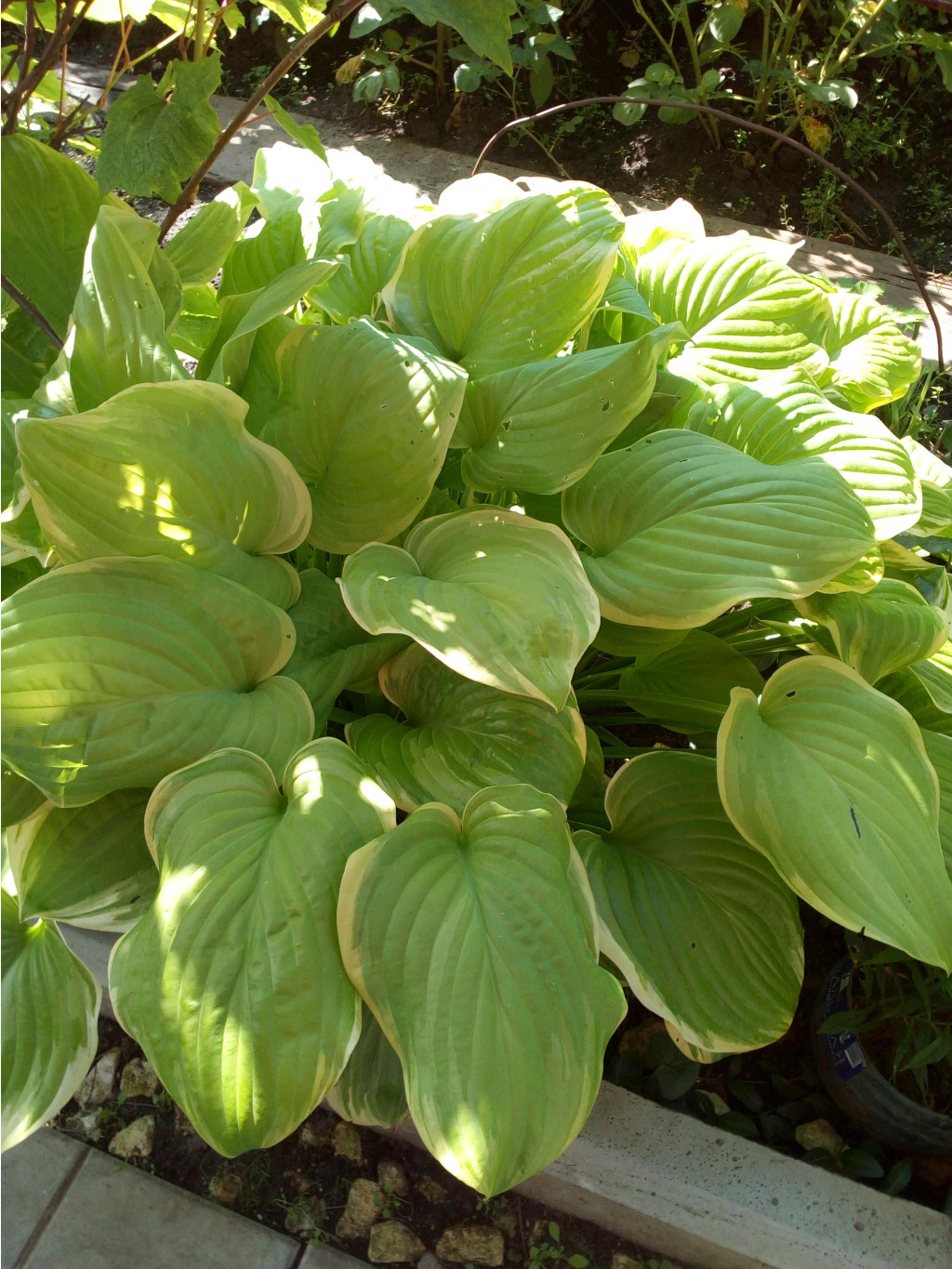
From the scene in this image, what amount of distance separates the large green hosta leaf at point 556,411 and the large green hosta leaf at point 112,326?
34cm

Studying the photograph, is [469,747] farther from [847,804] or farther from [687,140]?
[687,140]

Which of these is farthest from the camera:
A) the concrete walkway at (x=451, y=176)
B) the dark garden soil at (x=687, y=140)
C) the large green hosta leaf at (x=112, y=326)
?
the dark garden soil at (x=687, y=140)

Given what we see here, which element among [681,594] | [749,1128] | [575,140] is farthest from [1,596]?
[575,140]

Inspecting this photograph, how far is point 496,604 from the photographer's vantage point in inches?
34.3

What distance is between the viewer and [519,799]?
0.86 m

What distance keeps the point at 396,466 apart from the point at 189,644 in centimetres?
29

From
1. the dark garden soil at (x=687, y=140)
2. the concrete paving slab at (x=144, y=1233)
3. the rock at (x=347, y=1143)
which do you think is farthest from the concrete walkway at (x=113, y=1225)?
the dark garden soil at (x=687, y=140)

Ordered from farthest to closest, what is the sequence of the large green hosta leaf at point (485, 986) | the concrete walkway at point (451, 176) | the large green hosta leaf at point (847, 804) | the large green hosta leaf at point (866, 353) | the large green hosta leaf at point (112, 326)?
the concrete walkway at point (451, 176)
the large green hosta leaf at point (866, 353)
the large green hosta leaf at point (112, 326)
the large green hosta leaf at point (847, 804)
the large green hosta leaf at point (485, 986)

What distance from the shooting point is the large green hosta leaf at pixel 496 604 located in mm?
825

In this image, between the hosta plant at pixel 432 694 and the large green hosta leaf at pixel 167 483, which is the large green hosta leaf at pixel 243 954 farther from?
the large green hosta leaf at pixel 167 483

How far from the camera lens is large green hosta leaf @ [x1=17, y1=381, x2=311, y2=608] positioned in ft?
2.81

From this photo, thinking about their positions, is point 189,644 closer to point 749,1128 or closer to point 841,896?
point 841,896

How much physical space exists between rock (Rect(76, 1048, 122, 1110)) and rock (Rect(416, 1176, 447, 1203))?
45 centimetres

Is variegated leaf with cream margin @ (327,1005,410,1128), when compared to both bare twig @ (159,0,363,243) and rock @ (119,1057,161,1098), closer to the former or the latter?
rock @ (119,1057,161,1098)
